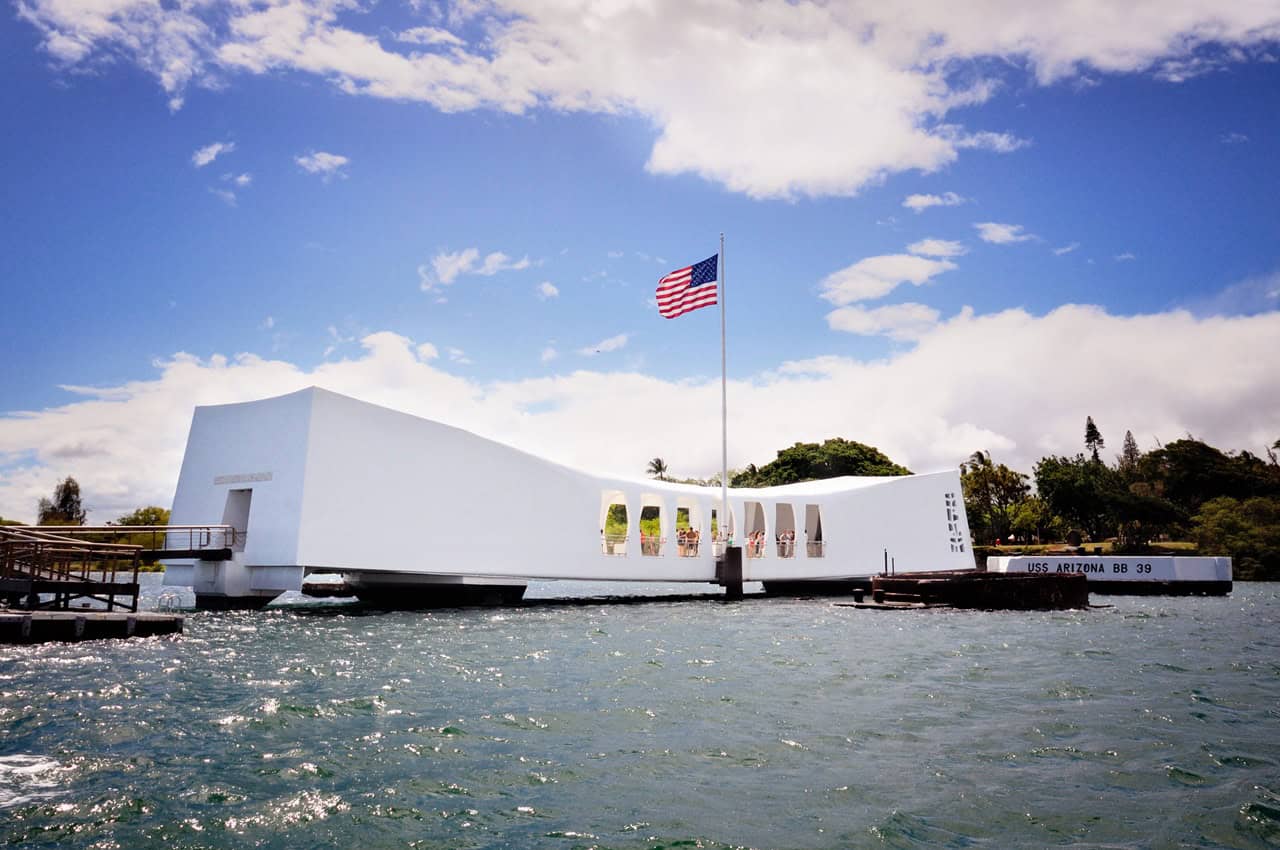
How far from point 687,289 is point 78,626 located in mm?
17986

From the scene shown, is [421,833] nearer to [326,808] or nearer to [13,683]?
[326,808]

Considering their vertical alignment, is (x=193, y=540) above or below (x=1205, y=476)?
below

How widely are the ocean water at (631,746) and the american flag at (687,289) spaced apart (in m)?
14.2

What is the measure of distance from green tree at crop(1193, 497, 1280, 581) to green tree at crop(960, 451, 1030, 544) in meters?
17.7

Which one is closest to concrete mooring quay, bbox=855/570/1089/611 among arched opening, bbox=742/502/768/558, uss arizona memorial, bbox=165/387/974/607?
arched opening, bbox=742/502/768/558

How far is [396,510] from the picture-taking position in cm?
2194

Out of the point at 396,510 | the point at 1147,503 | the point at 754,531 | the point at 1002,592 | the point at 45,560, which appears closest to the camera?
the point at 45,560

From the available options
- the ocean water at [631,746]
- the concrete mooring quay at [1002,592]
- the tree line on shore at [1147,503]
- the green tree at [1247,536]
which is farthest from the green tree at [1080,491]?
the ocean water at [631,746]

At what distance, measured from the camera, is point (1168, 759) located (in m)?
7.18

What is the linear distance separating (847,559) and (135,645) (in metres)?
24.3

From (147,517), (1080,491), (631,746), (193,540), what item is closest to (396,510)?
(193,540)

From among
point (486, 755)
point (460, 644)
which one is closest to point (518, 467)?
point (460, 644)

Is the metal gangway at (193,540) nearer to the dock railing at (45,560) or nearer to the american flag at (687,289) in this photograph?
the dock railing at (45,560)

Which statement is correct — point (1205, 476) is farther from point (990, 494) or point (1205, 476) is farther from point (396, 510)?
point (396, 510)
